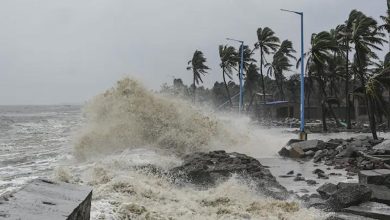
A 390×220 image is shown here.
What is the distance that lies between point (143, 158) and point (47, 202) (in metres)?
8.40

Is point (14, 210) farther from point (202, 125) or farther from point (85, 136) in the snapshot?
point (202, 125)

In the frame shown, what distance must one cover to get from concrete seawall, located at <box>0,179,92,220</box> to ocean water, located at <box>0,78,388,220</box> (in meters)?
0.91

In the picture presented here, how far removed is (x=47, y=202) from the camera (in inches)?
201

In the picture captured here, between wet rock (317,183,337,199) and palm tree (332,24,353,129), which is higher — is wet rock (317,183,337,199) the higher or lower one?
the lower one

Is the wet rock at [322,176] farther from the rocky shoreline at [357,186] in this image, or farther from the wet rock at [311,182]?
the wet rock at [311,182]

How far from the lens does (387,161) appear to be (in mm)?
13070

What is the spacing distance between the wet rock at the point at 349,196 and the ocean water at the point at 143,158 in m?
0.46

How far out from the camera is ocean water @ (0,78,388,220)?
8000mm

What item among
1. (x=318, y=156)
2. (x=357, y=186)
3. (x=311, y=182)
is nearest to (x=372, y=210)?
(x=357, y=186)

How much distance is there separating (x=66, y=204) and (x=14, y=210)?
0.59 meters

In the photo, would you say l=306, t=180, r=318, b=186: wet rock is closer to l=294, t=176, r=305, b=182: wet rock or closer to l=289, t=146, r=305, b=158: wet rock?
l=294, t=176, r=305, b=182: wet rock

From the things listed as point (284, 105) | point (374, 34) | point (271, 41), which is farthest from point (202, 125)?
point (284, 105)

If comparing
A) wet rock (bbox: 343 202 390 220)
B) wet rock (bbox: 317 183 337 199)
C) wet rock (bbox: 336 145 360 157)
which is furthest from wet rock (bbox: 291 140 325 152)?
wet rock (bbox: 343 202 390 220)

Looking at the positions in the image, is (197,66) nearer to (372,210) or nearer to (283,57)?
(283,57)
